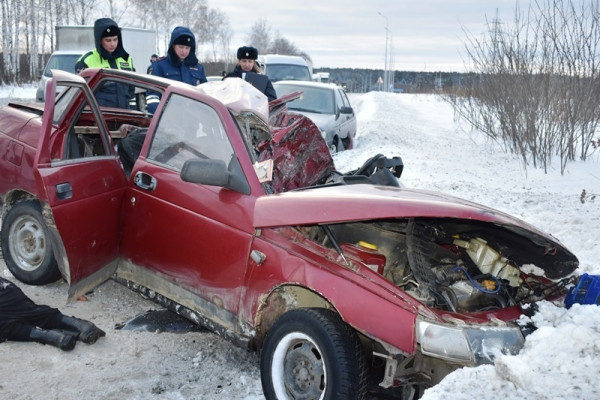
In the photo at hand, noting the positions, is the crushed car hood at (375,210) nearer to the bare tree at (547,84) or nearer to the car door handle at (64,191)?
the car door handle at (64,191)

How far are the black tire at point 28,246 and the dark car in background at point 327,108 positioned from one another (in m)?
8.38

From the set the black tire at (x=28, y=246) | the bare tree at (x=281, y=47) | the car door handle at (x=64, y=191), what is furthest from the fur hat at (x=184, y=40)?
the bare tree at (x=281, y=47)

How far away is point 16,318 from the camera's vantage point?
12.7ft

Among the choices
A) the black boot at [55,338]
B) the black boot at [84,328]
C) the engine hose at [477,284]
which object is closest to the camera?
the engine hose at [477,284]

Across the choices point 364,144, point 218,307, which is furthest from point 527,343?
point 364,144

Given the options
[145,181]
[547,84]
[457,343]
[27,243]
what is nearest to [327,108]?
[547,84]

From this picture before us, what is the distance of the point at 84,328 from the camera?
3.93m

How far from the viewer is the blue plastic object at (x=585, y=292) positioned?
3.34 m

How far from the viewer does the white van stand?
17719 millimetres

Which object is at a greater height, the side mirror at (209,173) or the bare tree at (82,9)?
the bare tree at (82,9)

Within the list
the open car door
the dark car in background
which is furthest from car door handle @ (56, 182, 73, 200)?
the dark car in background

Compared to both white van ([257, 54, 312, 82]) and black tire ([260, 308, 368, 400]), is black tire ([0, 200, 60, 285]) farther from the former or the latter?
white van ([257, 54, 312, 82])

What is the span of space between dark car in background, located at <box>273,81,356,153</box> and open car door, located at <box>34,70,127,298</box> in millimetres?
8371

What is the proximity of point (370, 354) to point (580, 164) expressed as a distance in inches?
379
